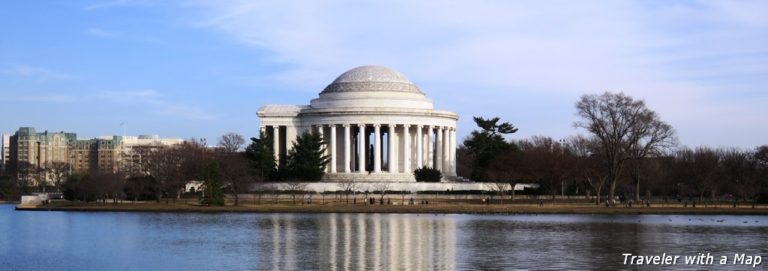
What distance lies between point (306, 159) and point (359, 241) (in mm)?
67355

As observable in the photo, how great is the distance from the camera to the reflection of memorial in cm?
4106

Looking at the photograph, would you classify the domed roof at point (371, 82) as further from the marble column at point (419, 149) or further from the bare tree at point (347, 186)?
the bare tree at point (347, 186)

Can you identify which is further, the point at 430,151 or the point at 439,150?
the point at 430,151

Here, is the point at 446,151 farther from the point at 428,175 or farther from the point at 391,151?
the point at 428,175

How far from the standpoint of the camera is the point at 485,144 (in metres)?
127

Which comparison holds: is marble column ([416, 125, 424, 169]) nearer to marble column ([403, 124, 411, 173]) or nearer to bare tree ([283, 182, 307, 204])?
marble column ([403, 124, 411, 173])

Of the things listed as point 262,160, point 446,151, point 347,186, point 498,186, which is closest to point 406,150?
point 446,151

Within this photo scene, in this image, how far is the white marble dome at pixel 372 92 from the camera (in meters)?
126

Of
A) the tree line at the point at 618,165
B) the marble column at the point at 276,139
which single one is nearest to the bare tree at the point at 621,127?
the tree line at the point at 618,165

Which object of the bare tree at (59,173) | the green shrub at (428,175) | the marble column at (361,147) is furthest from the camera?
the bare tree at (59,173)

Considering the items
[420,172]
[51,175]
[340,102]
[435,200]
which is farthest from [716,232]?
[51,175]

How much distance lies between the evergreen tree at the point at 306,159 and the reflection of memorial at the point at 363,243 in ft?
144

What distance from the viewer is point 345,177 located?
398 ft

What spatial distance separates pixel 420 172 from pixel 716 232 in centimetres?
6130
